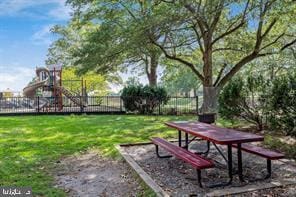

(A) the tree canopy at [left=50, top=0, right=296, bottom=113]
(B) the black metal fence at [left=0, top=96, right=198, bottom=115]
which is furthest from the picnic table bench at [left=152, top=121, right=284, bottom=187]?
(B) the black metal fence at [left=0, top=96, right=198, bottom=115]

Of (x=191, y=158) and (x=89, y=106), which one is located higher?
(x=89, y=106)

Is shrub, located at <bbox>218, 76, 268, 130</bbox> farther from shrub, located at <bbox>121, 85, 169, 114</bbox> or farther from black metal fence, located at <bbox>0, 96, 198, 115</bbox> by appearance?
shrub, located at <bbox>121, 85, 169, 114</bbox>

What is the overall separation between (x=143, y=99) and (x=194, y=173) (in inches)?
521

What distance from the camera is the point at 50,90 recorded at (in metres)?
24.5

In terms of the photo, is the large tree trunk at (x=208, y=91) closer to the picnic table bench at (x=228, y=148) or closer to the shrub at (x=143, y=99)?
the shrub at (x=143, y=99)

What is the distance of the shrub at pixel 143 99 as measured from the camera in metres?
18.7

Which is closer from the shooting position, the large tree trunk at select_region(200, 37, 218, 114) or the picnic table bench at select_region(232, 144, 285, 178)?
the picnic table bench at select_region(232, 144, 285, 178)

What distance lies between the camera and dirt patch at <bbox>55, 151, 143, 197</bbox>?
492cm

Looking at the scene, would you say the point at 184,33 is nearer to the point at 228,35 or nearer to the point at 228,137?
the point at 228,35

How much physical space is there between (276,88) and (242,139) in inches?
150

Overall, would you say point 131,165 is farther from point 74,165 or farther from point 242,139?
point 242,139

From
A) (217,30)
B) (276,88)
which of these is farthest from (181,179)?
(217,30)

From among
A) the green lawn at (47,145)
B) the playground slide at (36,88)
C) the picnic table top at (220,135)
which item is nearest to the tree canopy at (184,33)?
the green lawn at (47,145)

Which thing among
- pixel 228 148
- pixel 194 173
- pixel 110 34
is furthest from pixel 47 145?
pixel 110 34
